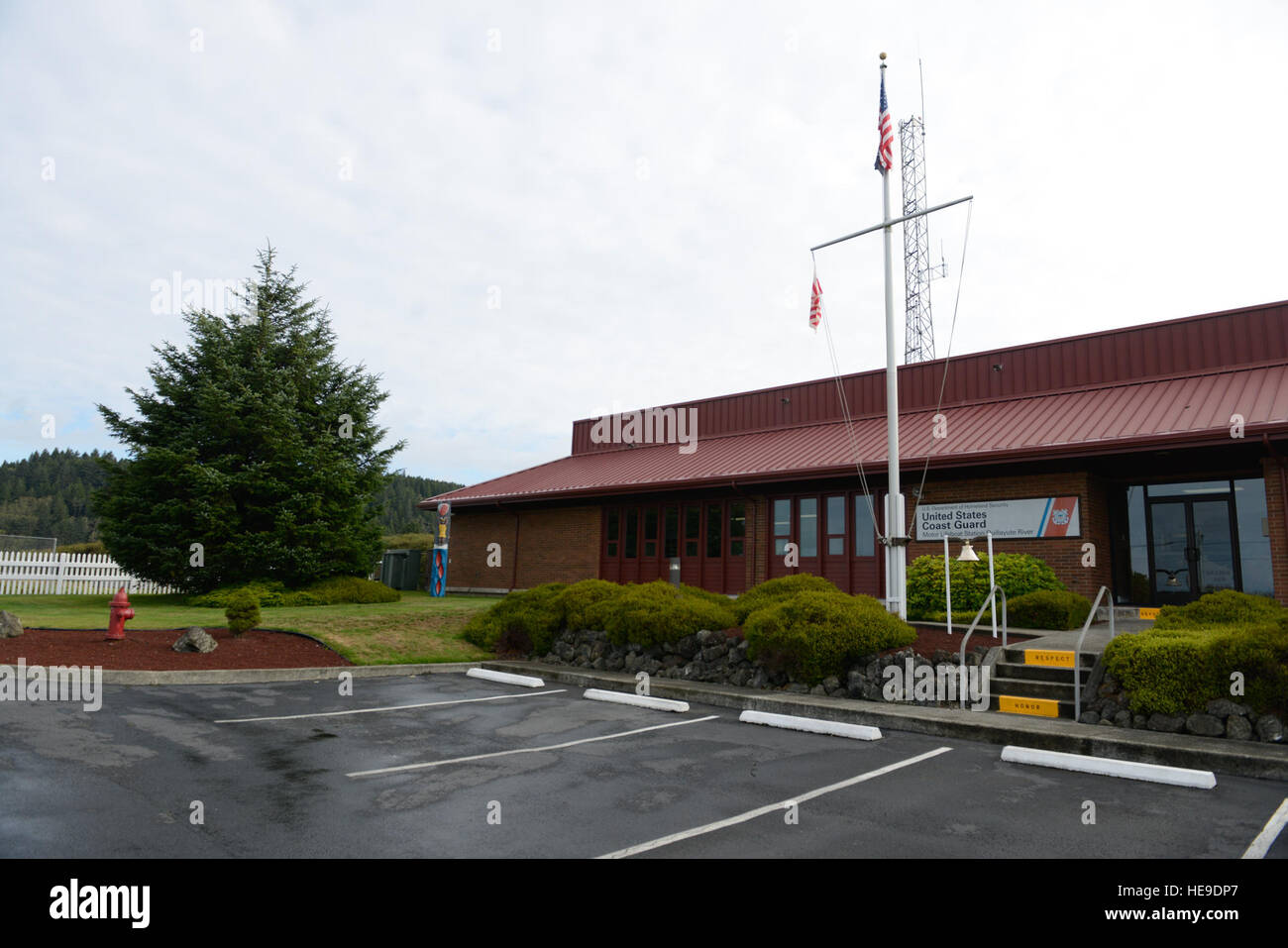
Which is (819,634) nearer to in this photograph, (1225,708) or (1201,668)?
(1201,668)

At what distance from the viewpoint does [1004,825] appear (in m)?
5.09

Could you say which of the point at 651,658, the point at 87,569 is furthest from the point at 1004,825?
the point at 87,569

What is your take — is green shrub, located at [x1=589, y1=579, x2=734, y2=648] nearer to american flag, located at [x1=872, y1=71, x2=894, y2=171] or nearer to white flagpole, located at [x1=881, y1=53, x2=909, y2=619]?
white flagpole, located at [x1=881, y1=53, x2=909, y2=619]

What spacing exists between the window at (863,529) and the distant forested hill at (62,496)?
163 ft

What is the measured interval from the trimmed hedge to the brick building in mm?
5816

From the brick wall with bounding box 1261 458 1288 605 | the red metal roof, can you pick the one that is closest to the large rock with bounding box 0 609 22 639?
the red metal roof

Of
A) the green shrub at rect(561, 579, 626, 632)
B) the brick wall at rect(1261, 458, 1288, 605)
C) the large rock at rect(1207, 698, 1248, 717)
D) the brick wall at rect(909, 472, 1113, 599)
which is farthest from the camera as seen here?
the brick wall at rect(909, 472, 1113, 599)

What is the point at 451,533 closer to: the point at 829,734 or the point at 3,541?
the point at 3,541

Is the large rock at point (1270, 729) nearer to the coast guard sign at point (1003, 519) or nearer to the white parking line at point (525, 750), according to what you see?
the white parking line at point (525, 750)

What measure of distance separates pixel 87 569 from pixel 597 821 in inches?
1120

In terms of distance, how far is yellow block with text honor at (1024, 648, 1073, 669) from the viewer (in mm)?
9367

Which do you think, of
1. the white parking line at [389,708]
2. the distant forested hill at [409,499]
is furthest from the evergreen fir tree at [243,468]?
the distant forested hill at [409,499]

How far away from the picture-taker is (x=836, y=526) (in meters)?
19.6
